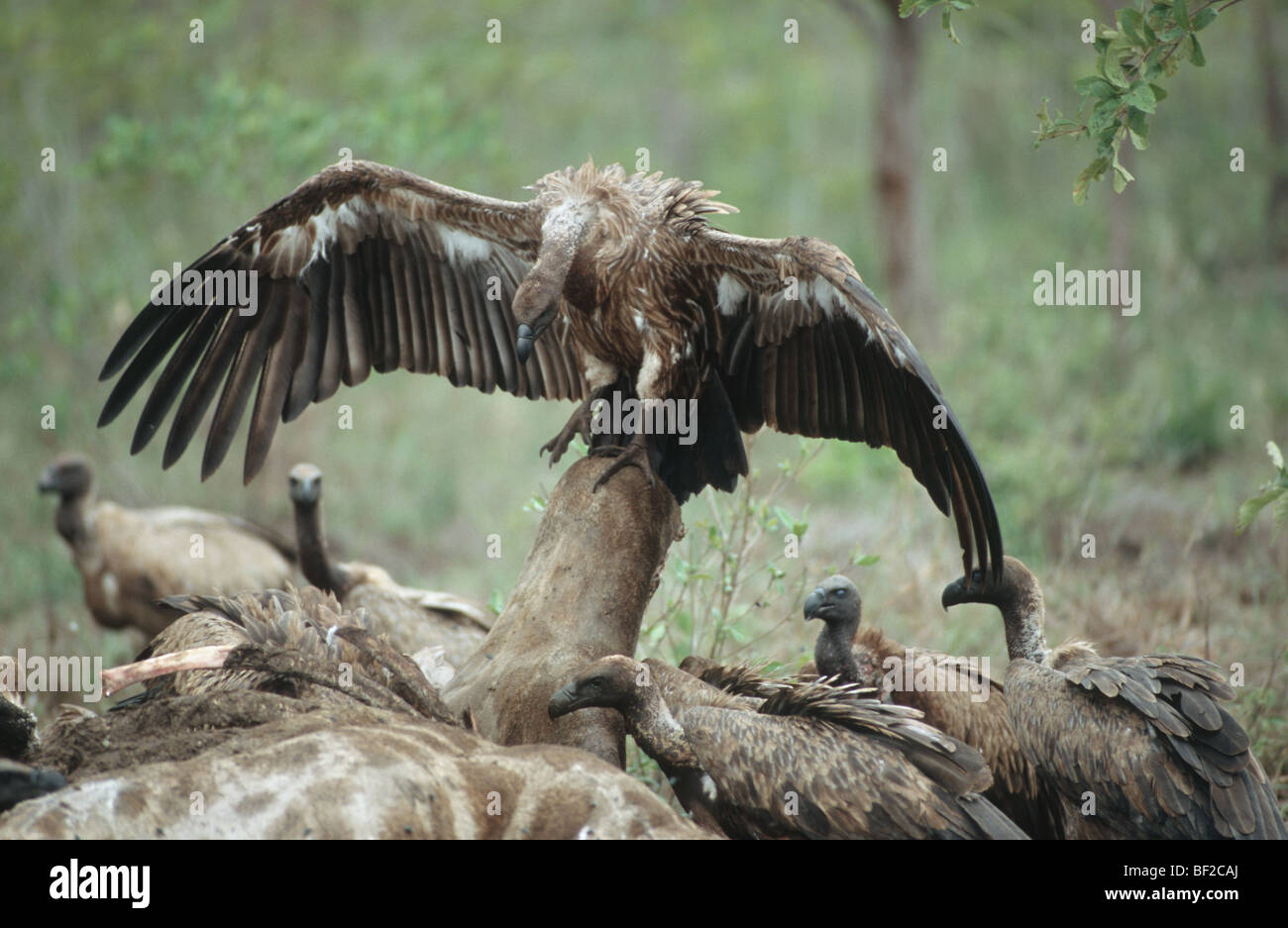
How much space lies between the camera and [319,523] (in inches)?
279

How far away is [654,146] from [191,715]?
17327 mm

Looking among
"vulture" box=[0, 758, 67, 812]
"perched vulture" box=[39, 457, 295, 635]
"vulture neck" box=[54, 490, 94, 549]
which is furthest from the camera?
"vulture neck" box=[54, 490, 94, 549]

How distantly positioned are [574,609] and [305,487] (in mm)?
3249

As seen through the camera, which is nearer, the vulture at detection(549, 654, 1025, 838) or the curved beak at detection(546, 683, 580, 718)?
the vulture at detection(549, 654, 1025, 838)

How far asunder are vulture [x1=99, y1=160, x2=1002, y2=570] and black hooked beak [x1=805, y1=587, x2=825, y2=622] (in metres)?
0.51

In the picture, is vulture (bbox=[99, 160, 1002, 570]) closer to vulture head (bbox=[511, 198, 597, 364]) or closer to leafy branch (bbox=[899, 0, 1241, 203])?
vulture head (bbox=[511, 198, 597, 364])

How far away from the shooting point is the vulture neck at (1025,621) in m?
4.66

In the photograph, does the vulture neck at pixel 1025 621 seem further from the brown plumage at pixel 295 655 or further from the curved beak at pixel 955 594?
the brown plumage at pixel 295 655

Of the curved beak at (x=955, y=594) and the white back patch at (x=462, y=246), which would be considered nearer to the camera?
the curved beak at (x=955, y=594)

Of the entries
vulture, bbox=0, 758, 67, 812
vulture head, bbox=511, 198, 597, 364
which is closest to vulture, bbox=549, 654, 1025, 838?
vulture head, bbox=511, 198, 597, 364

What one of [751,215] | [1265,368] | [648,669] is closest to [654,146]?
[751,215]

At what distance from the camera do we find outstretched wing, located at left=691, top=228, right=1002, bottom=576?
13.7 feet

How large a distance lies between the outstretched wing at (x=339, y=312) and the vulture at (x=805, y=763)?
1648 millimetres

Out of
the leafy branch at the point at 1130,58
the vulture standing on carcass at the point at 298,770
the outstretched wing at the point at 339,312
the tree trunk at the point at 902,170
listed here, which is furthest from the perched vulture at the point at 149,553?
the tree trunk at the point at 902,170
